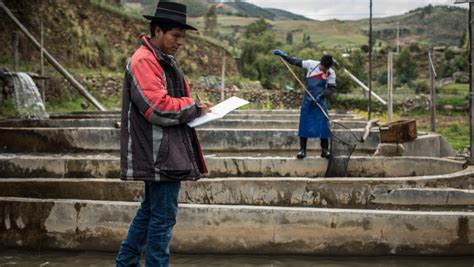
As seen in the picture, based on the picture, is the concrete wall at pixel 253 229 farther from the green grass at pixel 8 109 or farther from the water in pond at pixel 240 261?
the green grass at pixel 8 109

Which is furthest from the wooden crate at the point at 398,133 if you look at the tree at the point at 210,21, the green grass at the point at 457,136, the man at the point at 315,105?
the tree at the point at 210,21

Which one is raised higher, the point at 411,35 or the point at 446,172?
the point at 411,35

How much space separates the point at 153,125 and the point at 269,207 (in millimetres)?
1822

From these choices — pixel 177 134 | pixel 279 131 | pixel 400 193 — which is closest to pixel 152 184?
pixel 177 134

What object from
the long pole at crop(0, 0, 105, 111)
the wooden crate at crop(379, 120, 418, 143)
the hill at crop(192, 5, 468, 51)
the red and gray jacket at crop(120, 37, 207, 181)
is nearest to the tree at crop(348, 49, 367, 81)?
the long pole at crop(0, 0, 105, 111)

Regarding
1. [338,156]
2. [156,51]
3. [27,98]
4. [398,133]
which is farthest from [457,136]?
[156,51]

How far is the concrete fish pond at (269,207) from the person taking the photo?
471cm

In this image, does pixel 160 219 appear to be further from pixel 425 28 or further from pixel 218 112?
pixel 425 28

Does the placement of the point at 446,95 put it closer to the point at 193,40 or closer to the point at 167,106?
the point at 193,40

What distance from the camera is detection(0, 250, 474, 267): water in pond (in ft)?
14.9

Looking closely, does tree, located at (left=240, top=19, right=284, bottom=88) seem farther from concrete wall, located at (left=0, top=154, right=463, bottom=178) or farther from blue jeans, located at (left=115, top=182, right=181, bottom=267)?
blue jeans, located at (left=115, top=182, right=181, bottom=267)

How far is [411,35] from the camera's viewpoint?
101 metres

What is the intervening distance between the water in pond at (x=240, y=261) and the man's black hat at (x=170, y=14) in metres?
2.10

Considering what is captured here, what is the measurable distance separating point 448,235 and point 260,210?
1.62 meters
